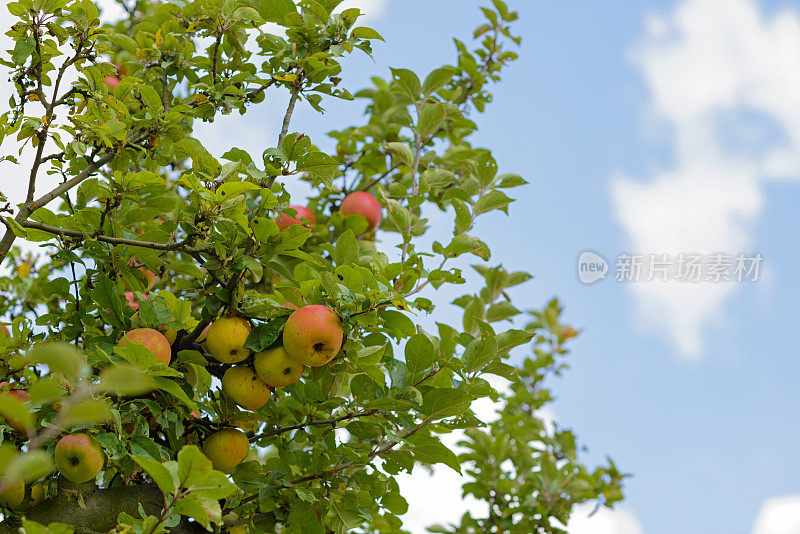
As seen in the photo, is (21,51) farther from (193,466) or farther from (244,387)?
(193,466)

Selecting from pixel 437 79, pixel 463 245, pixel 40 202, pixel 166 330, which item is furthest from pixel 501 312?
pixel 40 202

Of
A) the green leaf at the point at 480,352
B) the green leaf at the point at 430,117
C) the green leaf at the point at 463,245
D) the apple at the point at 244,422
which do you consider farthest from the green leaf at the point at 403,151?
the apple at the point at 244,422

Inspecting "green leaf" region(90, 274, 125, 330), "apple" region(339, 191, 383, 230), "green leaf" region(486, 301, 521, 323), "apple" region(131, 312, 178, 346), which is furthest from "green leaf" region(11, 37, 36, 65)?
"green leaf" region(486, 301, 521, 323)

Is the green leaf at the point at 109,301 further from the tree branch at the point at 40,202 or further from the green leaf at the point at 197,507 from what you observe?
the green leaf at the point at 197,507

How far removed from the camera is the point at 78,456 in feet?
5.80

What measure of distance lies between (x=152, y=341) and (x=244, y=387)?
1.01 feet

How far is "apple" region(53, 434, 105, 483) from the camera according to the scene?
1.76 meters

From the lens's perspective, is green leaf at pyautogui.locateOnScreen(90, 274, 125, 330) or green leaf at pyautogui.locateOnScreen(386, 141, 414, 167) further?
green leaf at pyautogui.locateOnScreen(386, 141, 414, 167)

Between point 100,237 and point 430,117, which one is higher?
point 430,117

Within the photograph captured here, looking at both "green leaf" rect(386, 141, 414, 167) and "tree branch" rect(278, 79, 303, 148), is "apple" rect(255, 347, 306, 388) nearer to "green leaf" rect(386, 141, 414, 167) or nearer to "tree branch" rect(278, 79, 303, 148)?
"tree branch" rect(278, 79, 303, 148)

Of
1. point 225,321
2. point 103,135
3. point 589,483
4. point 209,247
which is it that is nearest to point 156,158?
point 103,135

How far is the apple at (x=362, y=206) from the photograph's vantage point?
3162 millimetres

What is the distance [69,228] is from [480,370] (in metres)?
1.38

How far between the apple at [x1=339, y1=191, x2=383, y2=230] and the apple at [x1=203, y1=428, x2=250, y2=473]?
129 cm
